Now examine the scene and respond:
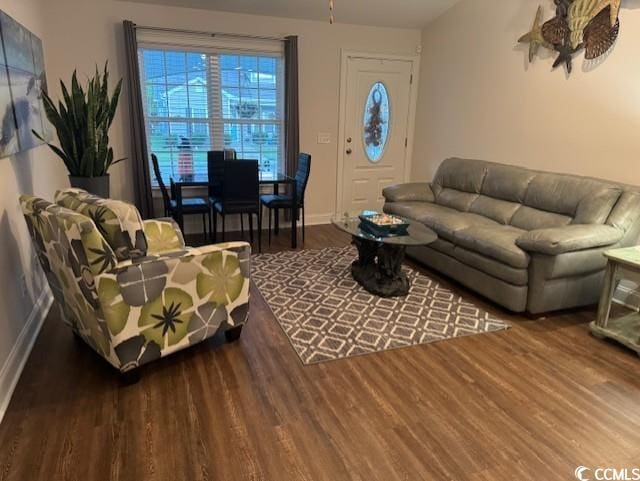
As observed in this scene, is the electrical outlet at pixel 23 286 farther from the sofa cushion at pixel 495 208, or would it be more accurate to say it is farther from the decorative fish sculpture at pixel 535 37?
the decorative fish sculpture at pixel 535 37

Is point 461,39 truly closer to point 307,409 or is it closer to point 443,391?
point 443,391

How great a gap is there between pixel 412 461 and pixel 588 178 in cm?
282

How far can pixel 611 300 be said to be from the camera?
2.76 metres

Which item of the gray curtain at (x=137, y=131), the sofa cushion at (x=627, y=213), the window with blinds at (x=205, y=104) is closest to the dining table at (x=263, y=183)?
the window with blinds at (x=205, y=104)

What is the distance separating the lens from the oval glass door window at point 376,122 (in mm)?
5605

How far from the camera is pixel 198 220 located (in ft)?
16.8

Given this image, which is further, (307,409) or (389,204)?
(389,204)

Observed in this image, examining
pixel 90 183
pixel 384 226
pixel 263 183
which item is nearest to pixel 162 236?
pixel 90 183

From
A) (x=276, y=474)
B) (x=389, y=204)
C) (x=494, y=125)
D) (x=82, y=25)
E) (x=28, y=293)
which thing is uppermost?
(x=82, y=25)

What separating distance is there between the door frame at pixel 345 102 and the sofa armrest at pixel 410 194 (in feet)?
3.63

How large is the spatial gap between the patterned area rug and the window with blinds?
188cm

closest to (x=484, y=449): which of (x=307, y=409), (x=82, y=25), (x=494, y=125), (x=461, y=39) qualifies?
(x=307, y=409)

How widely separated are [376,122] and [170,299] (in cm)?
430

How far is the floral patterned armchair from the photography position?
1.98 m
